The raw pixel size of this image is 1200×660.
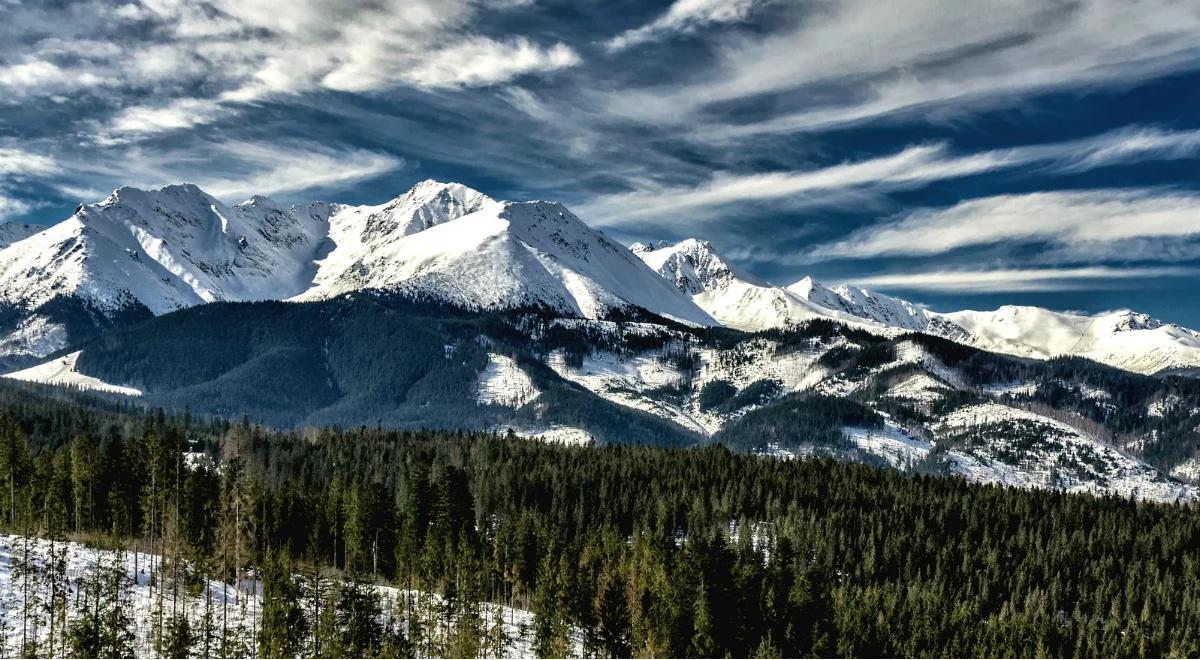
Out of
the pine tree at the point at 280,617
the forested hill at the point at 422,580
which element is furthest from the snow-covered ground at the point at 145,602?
the pine tree at the point at 280,617

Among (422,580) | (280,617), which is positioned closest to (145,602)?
(280,617)

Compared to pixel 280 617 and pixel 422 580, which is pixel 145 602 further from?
pixel 422 580

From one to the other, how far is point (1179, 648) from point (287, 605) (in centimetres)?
15518

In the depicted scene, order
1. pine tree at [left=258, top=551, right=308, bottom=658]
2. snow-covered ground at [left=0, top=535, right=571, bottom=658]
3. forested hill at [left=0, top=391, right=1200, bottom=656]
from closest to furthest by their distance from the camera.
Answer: pine tree at [left=258, top=551, right=308, bottom=658], snow-covered ground at [left=0, top=535, right=571, bottom=658], forested hill at [left=0, top=391, right=1200, bottom=656]

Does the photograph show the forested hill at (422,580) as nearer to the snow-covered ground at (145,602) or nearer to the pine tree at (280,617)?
the pine tree at (280,617)

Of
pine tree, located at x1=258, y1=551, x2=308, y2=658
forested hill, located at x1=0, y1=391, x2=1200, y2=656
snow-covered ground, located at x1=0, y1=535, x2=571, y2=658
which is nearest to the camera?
pine tree, located at x1=258, y1=551, x2=308, y2=658

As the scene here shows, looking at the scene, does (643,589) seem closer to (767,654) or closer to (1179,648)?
(767,654)

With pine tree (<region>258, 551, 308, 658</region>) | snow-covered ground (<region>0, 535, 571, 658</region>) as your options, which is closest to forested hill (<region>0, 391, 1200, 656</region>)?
pine tree (<region>258, 551, 308, 658</region>)

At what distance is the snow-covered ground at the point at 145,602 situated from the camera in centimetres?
10944

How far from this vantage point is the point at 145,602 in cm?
12425

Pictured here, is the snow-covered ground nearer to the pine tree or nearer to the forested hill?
the forested hill

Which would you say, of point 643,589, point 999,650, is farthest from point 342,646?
point 999,650

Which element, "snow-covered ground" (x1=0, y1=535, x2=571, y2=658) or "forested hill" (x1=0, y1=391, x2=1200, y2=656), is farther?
"forested hill" (x1=0, y1=391, x2=1200, y2=656)

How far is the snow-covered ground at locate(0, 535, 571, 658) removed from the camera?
109438mm
